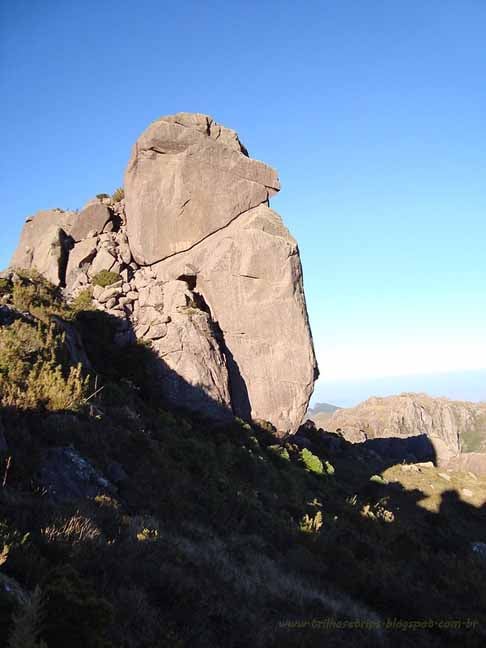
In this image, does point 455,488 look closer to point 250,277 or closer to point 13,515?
point 250,277

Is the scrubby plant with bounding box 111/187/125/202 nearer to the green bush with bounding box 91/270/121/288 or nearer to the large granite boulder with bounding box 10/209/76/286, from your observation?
the large granite boulder with bounding box 10/209/76/286

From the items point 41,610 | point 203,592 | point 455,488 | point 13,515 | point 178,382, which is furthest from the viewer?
point 455,488

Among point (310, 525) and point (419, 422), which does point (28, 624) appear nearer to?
point (310, 525)

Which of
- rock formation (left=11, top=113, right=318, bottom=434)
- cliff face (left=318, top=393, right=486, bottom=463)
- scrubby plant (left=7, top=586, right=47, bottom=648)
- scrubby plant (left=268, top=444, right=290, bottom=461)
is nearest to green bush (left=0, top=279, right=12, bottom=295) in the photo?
rock formation (left=11, top=113, right=318, bottom=434)

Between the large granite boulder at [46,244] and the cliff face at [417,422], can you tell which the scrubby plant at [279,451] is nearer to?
the large granite boulder at [46,244]

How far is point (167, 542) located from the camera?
22.1 ft

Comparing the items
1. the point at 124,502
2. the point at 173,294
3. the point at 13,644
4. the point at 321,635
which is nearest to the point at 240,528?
the point at 124,502

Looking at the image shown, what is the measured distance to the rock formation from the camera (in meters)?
22.4

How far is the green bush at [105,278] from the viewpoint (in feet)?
75.6

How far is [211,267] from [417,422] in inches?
2578

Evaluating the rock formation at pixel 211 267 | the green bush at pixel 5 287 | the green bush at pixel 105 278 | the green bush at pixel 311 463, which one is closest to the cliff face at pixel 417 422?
the green bush at pixel 311 463

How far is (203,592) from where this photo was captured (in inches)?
225

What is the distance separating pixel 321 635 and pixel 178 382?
45.8 feet

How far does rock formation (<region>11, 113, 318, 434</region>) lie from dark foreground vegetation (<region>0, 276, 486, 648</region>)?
182 inches
